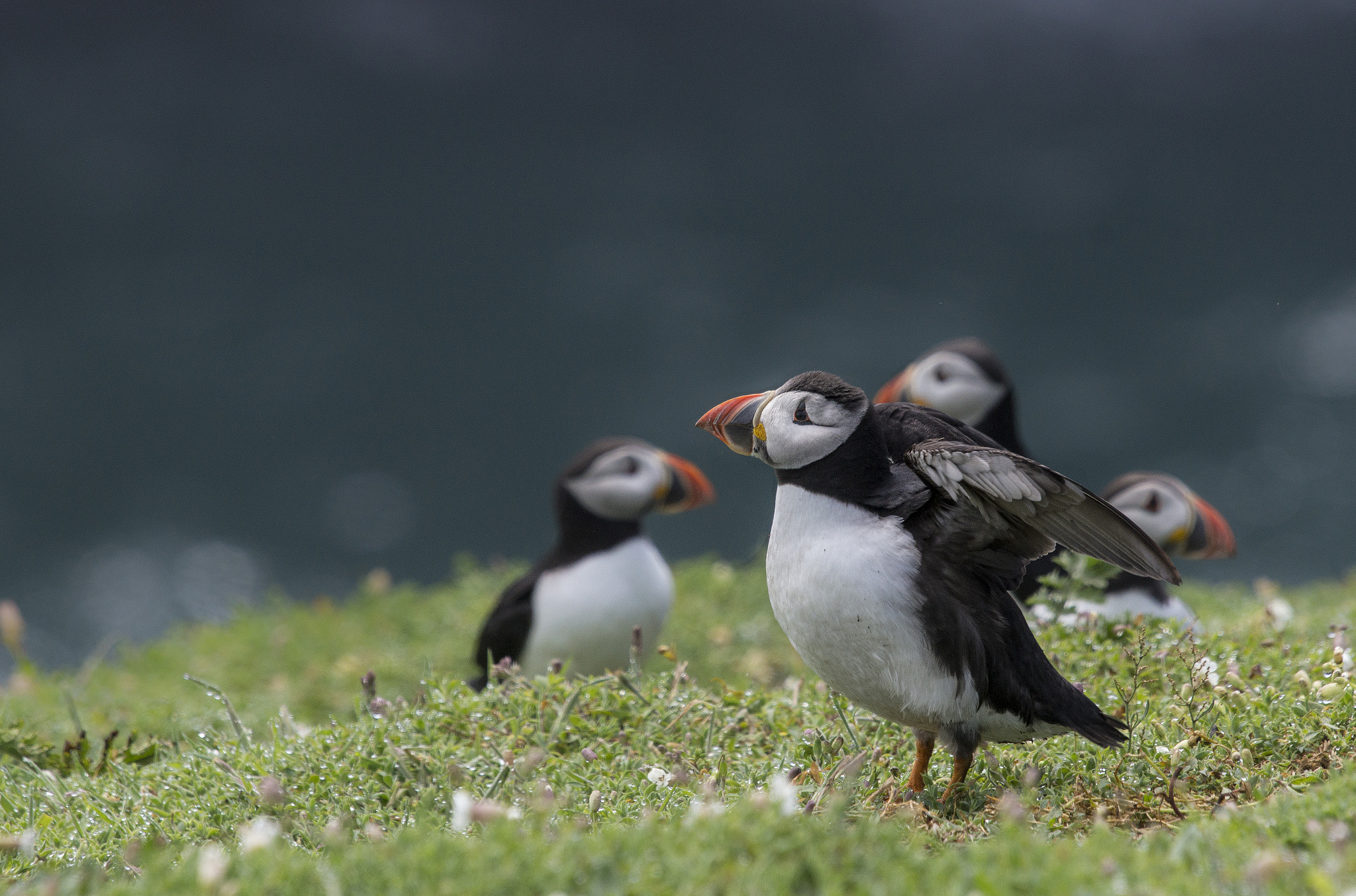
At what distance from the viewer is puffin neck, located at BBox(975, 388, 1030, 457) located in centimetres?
479

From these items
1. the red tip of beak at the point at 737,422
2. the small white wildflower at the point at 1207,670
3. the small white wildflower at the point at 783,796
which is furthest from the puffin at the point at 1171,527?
the small white wildflower at the point at 783,796

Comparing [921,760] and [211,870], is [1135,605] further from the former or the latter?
[211,870]

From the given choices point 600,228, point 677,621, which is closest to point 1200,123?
point 600,228

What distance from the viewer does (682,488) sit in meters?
5.13

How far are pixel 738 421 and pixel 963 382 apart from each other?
254 cm

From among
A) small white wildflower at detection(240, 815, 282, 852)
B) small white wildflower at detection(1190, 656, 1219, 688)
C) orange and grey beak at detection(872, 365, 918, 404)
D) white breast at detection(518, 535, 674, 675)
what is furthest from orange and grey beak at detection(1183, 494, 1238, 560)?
small white wildflower at detection(240, 815, 282, 852)

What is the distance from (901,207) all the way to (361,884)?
29.9 ft

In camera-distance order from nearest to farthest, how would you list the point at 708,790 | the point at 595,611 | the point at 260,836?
the point at 260,836 < the point at 708,790 < the point at 595,611

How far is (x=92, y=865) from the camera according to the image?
191cm

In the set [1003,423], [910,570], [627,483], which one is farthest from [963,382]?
[910,570]

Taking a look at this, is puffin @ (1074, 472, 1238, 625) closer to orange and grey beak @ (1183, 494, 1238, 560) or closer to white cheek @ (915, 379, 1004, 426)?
orange and grey beak @ (1183, 494, 1238, 560)

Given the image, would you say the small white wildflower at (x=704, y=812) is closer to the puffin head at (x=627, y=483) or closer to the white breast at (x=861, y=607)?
the white breast at (x=861, y=607)

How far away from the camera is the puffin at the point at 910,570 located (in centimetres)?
236

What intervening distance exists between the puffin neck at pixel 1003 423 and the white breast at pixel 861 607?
2.48 meters
